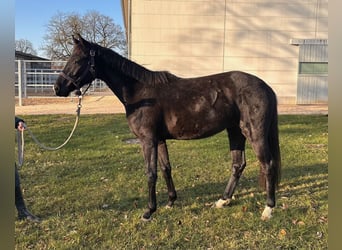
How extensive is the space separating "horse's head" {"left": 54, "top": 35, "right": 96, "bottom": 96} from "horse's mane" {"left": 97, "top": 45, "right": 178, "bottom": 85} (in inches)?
7.2

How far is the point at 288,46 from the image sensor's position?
15.8 meters

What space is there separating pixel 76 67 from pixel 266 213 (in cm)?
277

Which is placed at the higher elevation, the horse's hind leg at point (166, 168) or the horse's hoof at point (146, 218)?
the horse's hind leg at point (166, 168)

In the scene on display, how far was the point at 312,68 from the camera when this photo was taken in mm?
15930

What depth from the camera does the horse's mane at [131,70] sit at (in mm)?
3928

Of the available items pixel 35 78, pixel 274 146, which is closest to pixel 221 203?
pixel 274 146

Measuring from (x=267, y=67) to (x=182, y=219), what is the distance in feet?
43.8

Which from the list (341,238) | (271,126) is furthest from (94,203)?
(341,238)

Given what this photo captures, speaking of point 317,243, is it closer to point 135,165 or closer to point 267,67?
point 135,165

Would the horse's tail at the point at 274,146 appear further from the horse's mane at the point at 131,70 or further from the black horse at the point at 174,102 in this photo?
the horse's mane at the point at 131,70

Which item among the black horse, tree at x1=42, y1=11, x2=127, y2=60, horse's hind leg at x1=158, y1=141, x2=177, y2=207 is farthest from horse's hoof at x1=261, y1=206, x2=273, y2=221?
tree at x1=42, y1=11, x2=127, y2=60

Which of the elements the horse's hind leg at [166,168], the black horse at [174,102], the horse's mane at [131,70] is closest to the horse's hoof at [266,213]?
the black horse at [174,102]

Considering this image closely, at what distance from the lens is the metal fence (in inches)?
610

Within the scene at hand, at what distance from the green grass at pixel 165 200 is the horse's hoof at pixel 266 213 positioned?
0.19 feet
